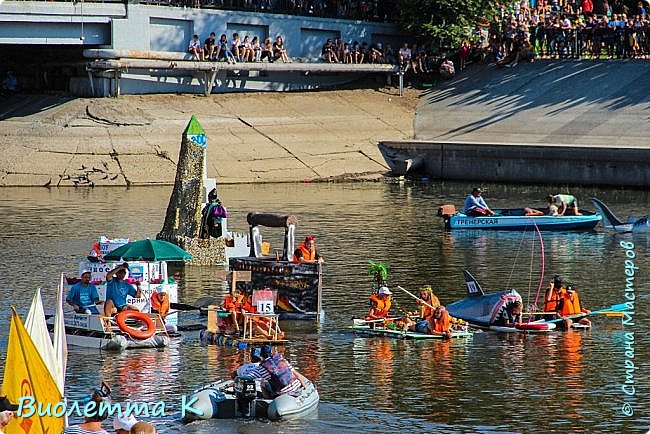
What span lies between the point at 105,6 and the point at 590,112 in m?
24.2

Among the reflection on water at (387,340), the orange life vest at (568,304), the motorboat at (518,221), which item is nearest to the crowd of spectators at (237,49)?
the reflection on water at (387,340)

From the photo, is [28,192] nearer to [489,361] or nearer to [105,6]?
[105,6]

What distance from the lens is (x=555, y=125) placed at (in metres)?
67.1

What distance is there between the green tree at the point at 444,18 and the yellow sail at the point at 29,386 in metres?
61.1

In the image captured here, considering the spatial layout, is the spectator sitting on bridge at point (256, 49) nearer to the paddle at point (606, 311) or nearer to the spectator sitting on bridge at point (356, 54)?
the spectator sitting on bridge at point (356, 54)

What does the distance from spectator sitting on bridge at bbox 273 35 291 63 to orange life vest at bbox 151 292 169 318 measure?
42713 mm

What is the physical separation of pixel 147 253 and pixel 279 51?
4141 centimetres

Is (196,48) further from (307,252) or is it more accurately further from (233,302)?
(233,302)

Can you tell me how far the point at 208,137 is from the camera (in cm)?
6538

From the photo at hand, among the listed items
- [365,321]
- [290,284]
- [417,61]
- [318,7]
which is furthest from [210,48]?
[365,321]

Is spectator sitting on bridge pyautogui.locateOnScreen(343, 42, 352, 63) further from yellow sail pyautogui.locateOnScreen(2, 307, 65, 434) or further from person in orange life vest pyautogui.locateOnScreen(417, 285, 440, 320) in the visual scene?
yellow sail pyautogui.locateOnScreen(2, 307, 65, 434)

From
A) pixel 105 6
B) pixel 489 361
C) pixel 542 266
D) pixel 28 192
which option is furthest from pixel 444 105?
pixel 489 361

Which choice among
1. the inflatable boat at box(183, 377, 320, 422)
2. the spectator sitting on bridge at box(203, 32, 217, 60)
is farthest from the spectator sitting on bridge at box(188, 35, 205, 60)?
the inflatable boat at box(183, 377, 320, 422)

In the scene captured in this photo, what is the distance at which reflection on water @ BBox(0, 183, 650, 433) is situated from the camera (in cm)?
2500
